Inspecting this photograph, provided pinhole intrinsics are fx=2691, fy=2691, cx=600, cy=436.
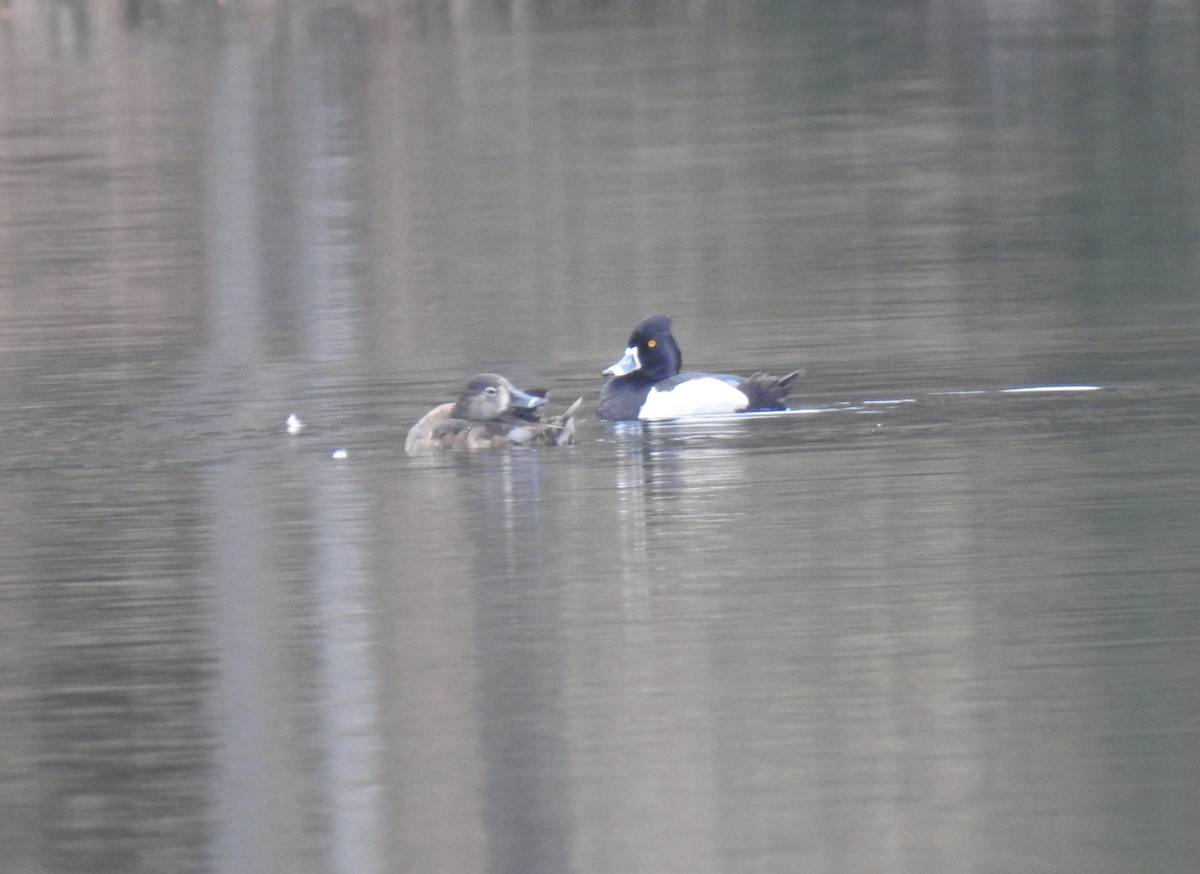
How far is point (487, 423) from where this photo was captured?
1380 centimetres

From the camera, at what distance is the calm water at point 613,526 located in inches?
308

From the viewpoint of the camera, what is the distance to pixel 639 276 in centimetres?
2023

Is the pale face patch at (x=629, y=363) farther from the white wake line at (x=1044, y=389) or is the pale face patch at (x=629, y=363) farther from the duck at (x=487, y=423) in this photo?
the white wake line at (x=1044, y=389)

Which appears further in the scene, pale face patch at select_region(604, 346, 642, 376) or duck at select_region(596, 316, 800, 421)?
pale face patch at select_region(604, 346, 642, 376)

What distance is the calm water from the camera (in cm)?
782

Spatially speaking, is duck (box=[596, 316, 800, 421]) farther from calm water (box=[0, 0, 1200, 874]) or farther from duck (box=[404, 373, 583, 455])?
duck (box=[404, 373, 583, 455])

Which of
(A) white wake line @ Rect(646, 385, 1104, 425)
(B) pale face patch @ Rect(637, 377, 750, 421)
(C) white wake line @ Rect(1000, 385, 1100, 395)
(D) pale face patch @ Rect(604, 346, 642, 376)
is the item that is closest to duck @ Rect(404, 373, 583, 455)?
(B) pale face patch @ Rect(637, 377, 750, 421)

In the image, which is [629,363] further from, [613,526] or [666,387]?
[613,526]

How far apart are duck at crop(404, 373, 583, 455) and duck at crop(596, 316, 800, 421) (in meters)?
0.88

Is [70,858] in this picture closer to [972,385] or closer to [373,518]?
[373,518]

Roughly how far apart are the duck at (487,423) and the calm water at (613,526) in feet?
0.53

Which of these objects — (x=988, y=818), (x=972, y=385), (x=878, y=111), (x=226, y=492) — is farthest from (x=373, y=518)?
(x=878, y=111)

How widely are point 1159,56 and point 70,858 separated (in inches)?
1276

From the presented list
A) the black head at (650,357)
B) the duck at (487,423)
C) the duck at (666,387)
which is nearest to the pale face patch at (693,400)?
the duck at (666,387)
